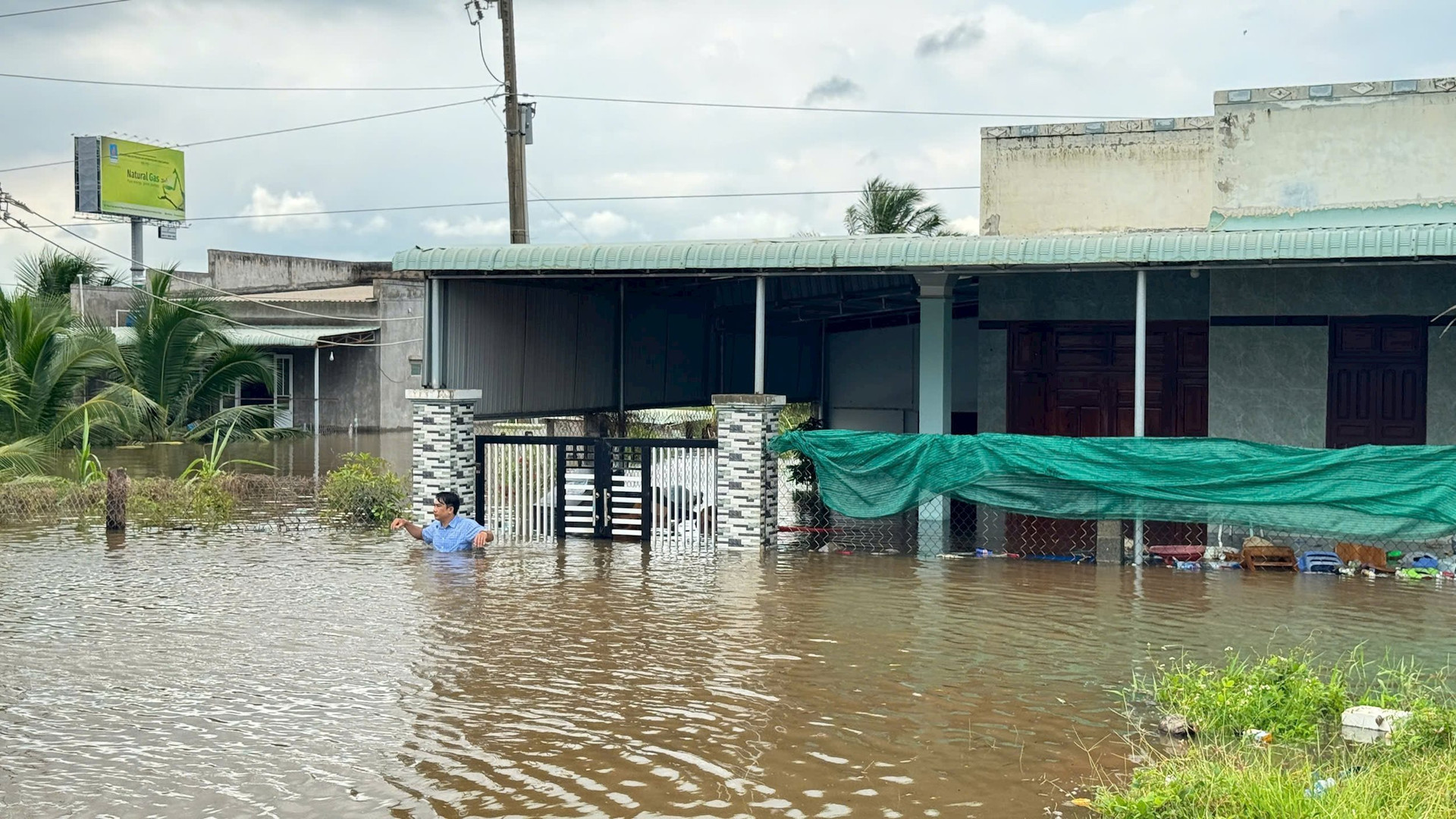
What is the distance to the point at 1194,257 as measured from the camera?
15.9m

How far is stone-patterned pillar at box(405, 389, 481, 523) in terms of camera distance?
18719 millimetres

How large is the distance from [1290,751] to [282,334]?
112 feet

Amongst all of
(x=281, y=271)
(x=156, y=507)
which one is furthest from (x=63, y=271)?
(x=156, y=507)

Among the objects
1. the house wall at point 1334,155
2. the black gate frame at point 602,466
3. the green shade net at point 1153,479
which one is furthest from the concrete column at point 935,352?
the house wall at point 1334,155

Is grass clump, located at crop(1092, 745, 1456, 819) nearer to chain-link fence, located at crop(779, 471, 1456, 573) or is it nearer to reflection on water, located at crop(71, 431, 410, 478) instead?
chain-link fence, located at crop(779, 471, 1456, 573)

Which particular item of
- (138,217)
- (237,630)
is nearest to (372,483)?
(237,630)

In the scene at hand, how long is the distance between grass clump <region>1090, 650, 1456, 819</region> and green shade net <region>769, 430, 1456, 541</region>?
4.79 m

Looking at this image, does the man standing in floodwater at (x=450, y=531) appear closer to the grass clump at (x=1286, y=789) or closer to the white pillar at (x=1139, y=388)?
the white pillar at (x=1139, y=388)

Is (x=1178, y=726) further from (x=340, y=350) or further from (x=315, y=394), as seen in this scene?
(x=340, y=350)

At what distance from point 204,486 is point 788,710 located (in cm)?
1460

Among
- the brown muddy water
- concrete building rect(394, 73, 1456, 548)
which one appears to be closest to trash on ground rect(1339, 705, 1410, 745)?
the brown muddy water

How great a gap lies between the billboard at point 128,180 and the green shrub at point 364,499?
4462cm

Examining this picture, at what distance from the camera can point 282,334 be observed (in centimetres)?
3856

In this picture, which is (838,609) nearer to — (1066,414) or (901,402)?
(1066,414)
